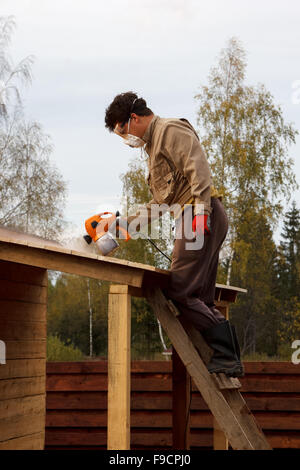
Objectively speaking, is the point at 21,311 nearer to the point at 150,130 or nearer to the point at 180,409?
the point at 180,409

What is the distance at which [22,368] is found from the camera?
5906 mm

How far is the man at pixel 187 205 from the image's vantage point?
431 centimetres

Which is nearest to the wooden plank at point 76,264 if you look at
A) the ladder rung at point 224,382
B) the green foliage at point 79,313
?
the ladder rung at point 224,382

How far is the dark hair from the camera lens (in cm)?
452

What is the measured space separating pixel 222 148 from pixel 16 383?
17.1 meters

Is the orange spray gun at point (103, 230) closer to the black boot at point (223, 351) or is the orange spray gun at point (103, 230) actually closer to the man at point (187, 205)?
the man at point (187, 205)

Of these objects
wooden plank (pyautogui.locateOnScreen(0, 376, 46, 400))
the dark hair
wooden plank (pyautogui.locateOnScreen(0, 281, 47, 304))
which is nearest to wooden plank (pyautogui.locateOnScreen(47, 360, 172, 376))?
wooden plank (pyautogui.locateOnScreen(0, 376, 46, 400))

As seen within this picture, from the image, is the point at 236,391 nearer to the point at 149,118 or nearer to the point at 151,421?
the point at 149,118

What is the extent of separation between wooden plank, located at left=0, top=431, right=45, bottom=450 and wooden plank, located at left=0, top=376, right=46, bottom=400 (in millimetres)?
353

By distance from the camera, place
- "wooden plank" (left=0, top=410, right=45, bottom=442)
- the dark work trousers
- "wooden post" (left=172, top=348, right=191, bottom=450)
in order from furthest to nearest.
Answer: "wooden post" (left=172, top=348, right=191, bottom=450) < "wooden plank" (left=0, top=410, right=45, bottom=442) < the dark work trousers

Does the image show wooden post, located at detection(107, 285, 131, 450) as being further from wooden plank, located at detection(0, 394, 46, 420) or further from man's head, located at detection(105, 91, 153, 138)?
wooden plank, located at detection(0, 394, 46, 420)

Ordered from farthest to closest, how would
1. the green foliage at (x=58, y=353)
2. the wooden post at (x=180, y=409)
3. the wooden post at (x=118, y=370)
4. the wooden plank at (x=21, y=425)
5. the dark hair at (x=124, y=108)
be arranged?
the green foliage at (x=58, y=353) → the wooden post at (x=180, y=409) → the wooden plank at (x=21, y=425) → the dark hair at (x=124, y=108) → the wooden post at (x=118, y=370)

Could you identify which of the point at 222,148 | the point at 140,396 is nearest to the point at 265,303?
the point at 222,148

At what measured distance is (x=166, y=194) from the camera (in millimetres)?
4590
